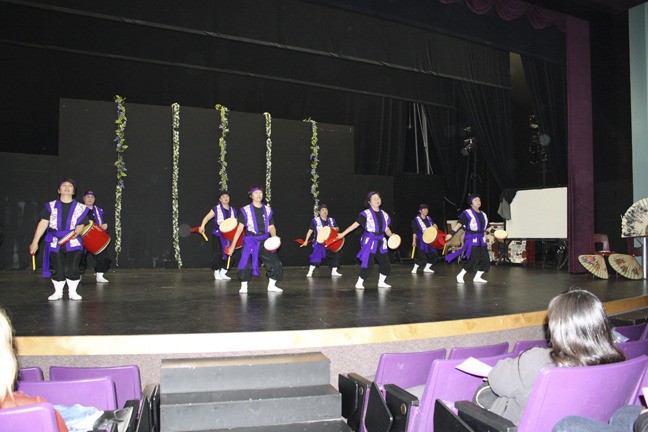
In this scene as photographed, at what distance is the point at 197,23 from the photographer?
749 centimetres

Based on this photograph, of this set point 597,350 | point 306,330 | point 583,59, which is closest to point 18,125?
point 306,330

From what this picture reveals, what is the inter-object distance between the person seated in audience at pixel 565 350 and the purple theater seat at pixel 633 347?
2.11 ft

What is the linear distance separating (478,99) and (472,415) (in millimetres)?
9615

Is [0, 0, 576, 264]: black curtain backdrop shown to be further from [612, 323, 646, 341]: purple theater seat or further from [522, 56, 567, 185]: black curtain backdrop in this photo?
[612, 323, 646, 341]: purple theater seat

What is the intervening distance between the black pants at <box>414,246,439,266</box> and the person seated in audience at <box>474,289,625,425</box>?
7632mm

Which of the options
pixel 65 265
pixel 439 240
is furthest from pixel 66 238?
pixel 439 240

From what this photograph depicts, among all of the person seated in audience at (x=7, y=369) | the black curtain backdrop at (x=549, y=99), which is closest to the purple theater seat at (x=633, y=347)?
the person seated in audience at (x=7, y=369)

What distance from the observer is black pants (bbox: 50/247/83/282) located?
517 centimetres

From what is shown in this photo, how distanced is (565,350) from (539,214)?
9.50 m

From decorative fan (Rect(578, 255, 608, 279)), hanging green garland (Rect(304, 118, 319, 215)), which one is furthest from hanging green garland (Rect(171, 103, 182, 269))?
decorative fan (Rect(578, 255, 608, 279))

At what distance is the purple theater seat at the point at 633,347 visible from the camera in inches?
87.4

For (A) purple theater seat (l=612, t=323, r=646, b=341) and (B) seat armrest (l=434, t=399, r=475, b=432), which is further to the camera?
(A) purple theater seat (l=612, t=323, r=646, b=341)

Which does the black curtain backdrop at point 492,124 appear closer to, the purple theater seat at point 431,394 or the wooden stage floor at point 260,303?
the wooden stage floor at point 260,303

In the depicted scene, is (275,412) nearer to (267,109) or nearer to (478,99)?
(478,99)
